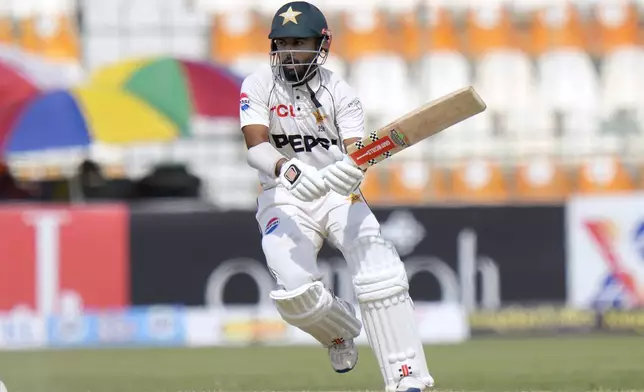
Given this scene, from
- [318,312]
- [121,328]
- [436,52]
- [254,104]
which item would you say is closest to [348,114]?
[254,104]

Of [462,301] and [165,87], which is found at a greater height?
[165,87]

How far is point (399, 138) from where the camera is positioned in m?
4.44

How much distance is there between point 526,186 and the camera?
10.9m

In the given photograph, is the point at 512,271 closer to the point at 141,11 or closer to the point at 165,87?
the point at 165,87

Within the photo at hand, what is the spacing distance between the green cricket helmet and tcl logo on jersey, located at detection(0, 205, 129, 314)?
4.66m

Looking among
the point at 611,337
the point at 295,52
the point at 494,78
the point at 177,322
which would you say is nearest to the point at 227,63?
the point at 494,78

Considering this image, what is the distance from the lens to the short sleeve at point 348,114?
473 cm

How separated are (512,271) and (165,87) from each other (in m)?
3.00

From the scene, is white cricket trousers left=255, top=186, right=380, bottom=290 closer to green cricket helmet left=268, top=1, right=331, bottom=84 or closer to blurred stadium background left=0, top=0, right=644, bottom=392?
green cricket helmet left=268, top=1, right=331, bottom=84

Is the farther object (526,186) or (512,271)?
(526,186)

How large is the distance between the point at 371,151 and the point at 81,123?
214 inches

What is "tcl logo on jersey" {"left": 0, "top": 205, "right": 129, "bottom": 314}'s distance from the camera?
908cm

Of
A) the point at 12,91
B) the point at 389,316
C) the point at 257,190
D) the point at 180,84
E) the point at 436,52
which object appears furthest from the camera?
the point at 436,52

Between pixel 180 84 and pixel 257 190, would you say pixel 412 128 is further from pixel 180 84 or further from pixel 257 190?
pixel 257 190
